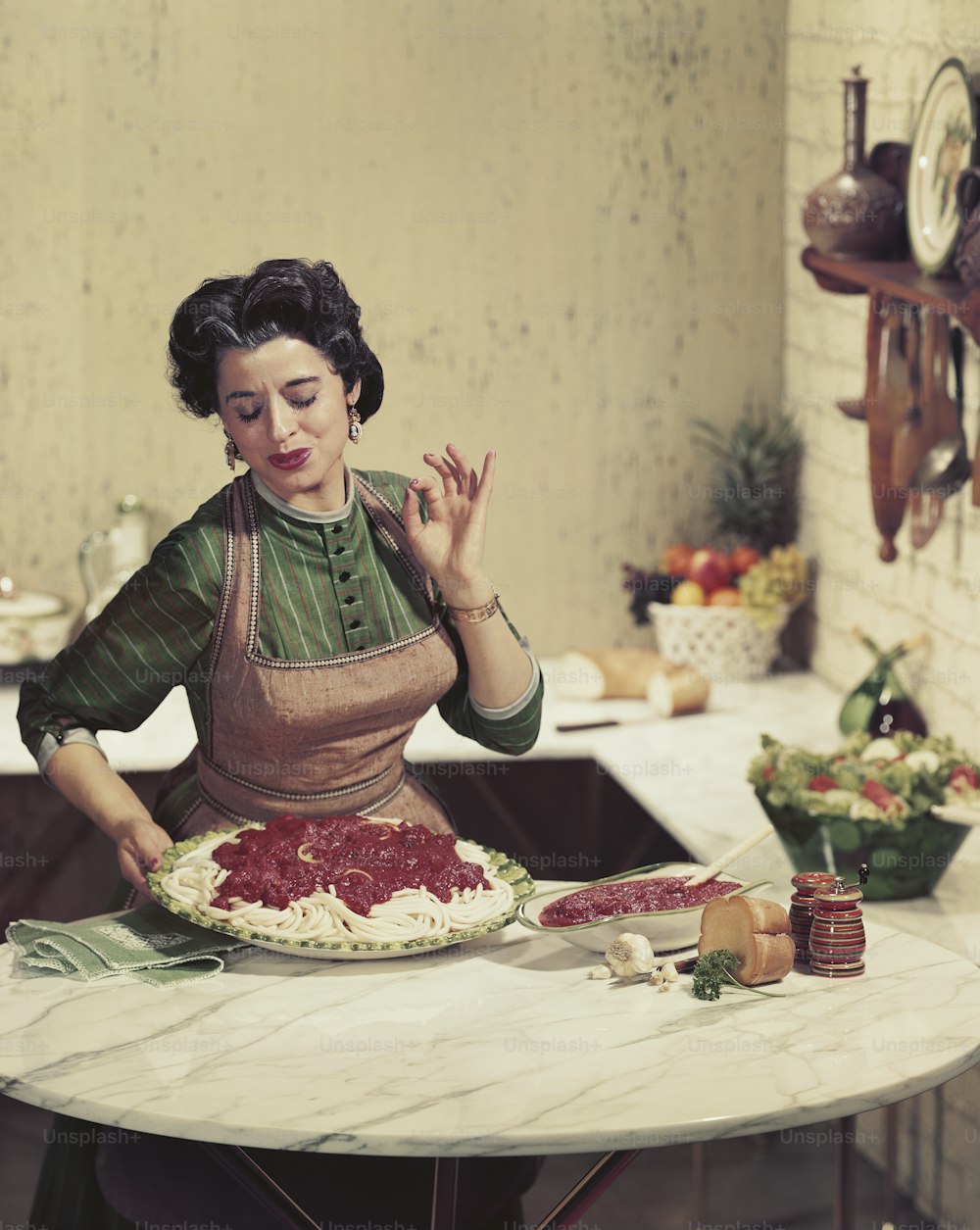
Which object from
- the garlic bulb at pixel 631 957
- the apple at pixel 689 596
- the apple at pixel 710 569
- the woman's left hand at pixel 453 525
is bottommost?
the apple at pixel 689 596

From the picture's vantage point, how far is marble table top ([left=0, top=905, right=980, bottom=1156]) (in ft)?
5.78

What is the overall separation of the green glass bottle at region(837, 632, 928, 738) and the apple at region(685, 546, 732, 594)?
74 centimetres

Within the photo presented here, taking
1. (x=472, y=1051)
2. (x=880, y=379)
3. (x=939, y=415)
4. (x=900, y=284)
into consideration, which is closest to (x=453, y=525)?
(x=472, y=1051)

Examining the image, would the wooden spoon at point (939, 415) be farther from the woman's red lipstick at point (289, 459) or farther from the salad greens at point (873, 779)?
the woman's red lipstick at point (289, 459)

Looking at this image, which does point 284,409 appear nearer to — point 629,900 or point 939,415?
point 629,900

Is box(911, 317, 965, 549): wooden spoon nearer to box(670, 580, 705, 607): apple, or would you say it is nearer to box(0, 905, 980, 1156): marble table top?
box(670, 580, 705, 607): apple

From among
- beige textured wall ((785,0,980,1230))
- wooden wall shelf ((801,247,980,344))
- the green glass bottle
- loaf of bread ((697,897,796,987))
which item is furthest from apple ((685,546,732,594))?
loaf of bread ((697,897,796,987))

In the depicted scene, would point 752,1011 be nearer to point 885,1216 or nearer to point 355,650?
point 355,650

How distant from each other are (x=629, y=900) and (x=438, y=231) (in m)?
2.87

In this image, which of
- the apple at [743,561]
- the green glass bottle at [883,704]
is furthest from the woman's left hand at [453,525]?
the apple at [743,561]

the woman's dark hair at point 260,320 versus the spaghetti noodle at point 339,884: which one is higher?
the woman's dark hair at point 260,320

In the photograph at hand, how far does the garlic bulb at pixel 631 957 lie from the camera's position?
6.97ft

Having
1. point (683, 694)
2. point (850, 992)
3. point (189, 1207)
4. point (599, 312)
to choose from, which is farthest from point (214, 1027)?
point (599, 312)

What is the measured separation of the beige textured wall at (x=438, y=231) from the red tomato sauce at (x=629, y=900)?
263 cm
